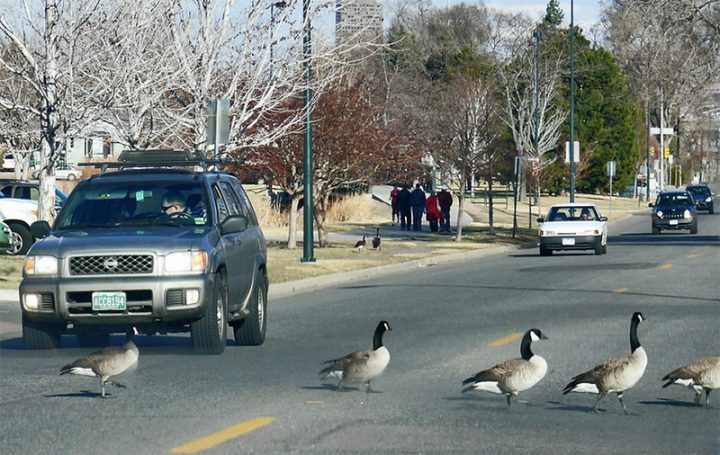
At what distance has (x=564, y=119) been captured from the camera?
8075cm

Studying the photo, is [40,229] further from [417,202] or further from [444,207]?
[417,202]

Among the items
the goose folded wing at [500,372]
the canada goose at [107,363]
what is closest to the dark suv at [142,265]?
the canada goose at [107,363]

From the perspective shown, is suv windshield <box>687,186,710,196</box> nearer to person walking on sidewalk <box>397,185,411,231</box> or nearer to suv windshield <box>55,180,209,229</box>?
person walking on sidewalk <box>397,185,411,231</box>

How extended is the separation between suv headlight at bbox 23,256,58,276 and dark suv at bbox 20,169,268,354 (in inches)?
0.4

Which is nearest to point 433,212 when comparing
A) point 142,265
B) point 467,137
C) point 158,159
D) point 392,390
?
point 467,137

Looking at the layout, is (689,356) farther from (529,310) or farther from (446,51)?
(446,51)

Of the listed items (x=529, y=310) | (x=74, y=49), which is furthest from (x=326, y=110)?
(x=529, y=310)

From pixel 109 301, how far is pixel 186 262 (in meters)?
0.88

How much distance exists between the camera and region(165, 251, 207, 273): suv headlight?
13.7 metres

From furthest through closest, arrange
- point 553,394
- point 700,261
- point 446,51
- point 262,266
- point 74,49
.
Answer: point 446,51 → point 700,261 → point 74,49 → point 262,266 → point 553,394

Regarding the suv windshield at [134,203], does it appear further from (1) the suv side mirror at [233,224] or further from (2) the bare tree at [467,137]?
(2) the bare tree at [467,137]

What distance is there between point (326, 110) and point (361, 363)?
84.0 feet

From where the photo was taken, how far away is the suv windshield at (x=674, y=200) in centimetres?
5003

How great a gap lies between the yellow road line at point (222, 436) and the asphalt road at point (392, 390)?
0.05ft
